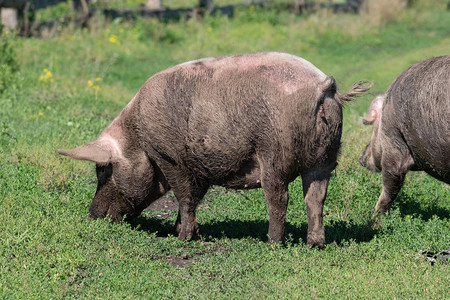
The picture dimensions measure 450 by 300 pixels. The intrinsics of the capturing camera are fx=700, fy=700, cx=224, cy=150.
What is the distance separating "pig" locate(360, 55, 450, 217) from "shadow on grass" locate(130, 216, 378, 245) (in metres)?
0.51

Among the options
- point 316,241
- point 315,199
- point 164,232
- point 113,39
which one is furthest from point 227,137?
point 113,39

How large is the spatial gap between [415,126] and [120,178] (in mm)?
3115

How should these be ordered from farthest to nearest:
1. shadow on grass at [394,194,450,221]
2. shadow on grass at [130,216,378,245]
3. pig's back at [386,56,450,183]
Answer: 1. shadow on grass at [394,194,450,221]
2. shadow on grass at [130,216,378,245]
3. pig's back at [386,56,450,183]

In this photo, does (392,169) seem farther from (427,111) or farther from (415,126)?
(427,111)

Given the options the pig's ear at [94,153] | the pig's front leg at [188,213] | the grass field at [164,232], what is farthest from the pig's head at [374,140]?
the pig's ear at [94,153]

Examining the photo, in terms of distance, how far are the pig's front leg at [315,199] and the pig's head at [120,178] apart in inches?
67.9

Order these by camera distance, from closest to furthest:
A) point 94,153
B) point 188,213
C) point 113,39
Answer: point 94,153 → point 188,213 → point 113,39

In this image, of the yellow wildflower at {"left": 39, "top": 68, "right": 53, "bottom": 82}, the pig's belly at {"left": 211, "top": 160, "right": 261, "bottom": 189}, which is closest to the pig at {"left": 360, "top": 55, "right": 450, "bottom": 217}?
the pig's belly at {"left": 211, "top": 160, "right": 261, "bottom": 189}

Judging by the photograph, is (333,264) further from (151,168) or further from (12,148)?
(12,148)

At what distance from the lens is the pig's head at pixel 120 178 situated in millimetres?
7414

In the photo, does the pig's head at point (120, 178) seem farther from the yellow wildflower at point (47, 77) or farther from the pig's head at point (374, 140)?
the yellow wildflower at point (47, 77)

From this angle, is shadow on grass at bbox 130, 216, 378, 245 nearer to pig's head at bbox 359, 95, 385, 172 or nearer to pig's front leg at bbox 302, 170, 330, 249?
pig's front leg at bbox 302, 170, 330, 249

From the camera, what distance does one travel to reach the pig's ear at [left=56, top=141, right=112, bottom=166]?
722 centimetres

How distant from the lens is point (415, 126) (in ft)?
23.1
